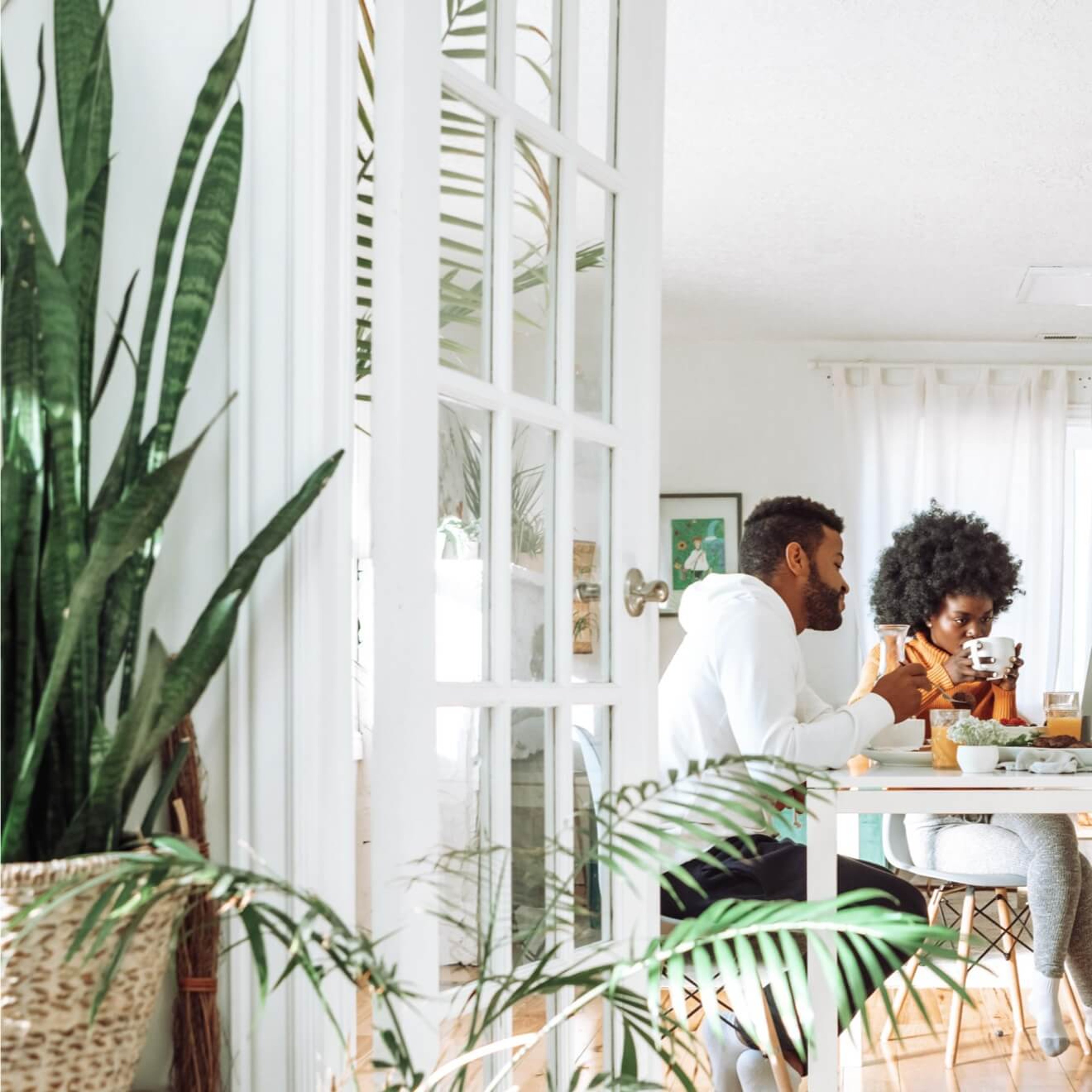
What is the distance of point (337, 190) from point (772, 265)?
12.8 ft

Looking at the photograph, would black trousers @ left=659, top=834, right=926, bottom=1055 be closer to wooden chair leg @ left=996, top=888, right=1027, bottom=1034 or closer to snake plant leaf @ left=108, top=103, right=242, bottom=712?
wooden chair leg @ left=996, top=888, right=1027, bottom=1034

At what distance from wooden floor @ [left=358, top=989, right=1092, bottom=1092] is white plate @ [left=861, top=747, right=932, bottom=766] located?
1.77ft

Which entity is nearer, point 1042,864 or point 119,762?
point 119,762

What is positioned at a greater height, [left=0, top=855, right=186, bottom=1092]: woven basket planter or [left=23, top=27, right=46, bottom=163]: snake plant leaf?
[left=23, top=27, right=46, bottom=163]: snake plant leaf

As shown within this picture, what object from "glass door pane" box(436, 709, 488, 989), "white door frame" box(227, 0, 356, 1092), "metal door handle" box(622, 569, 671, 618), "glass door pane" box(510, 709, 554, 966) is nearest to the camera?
"white door frame" box(227, 0, 356, 1092)

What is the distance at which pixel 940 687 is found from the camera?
397 centimetres

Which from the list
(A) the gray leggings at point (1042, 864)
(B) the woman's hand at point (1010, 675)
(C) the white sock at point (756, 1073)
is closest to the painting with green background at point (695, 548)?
(B) the woman's hand at point (1010, 675)

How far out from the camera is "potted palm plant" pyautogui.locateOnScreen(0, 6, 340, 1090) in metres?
1.06

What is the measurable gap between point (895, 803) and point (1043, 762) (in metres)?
0.36

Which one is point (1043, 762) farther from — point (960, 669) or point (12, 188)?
point (12, 188)

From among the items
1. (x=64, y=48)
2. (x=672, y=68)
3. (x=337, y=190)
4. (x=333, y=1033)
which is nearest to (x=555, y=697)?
(x=333, y=1033)

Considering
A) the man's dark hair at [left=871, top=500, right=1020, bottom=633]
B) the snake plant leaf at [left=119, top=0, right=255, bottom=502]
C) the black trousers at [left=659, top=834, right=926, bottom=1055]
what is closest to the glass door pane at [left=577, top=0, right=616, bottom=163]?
the snake plant leaf at [left=119, top=0, right=255, bottom=502]

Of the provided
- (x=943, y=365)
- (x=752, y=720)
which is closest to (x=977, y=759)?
(x=752, y=720)

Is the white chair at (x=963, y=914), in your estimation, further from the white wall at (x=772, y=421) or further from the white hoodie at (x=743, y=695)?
the white wall at (x=772, y=421)
